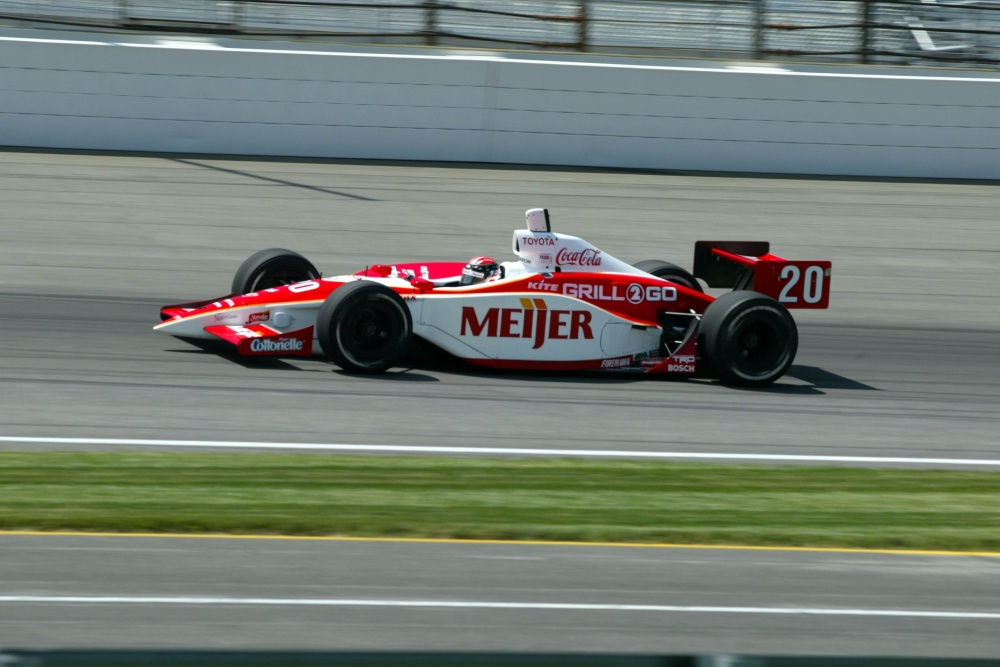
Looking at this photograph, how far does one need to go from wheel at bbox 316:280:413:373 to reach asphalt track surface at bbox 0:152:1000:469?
7.7 inches

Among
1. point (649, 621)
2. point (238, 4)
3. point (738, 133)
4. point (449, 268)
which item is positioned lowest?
point (649, 621)

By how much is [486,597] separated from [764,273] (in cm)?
610

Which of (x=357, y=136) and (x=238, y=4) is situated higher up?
(x=238, y=4)

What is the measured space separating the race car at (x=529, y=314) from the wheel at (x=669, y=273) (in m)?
0.64

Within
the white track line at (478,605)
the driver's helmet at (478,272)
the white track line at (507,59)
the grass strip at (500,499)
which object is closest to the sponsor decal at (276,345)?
the driver's helmet at (478,272)

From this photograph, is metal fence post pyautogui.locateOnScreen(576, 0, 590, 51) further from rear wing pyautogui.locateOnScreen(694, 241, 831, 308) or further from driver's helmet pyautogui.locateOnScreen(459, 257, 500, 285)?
driver's helmet pyautogui.locateOnScreen(459, 257, 500, 285)

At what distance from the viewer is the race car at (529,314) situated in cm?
1077

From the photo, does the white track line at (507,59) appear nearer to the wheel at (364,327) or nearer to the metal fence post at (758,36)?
the metal fence post at (758,36)

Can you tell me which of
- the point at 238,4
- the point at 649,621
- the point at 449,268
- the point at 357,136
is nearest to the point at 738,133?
the point at 357,136

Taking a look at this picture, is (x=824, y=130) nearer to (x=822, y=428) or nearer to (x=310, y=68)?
(x=310, y=68)

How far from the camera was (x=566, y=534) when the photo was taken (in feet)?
24.1

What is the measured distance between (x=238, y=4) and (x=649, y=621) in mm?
16557

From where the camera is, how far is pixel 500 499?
8008 millimetres

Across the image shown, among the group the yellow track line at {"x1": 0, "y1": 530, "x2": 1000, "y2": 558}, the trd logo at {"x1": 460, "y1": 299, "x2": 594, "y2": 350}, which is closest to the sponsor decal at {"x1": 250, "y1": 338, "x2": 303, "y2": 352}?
the trd logo at {"x1": 460, "y1": 299, "x2": 594, "y2": 350}
